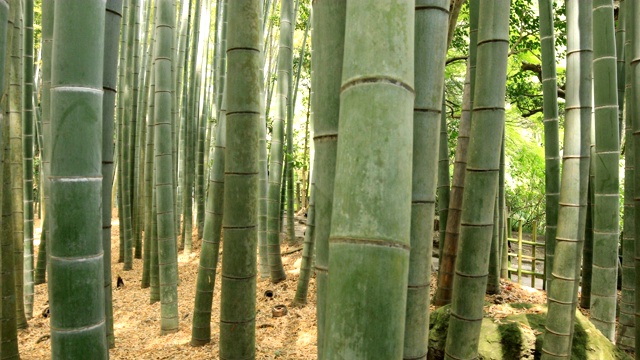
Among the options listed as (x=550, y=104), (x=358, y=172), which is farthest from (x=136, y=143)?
(x=358, y=172)

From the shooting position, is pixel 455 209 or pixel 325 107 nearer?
pixel 325 107

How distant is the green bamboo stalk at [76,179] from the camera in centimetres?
137

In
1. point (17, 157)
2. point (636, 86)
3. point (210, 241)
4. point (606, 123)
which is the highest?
point (636, 86)

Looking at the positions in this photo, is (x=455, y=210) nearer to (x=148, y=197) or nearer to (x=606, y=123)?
(x=606, y=123)

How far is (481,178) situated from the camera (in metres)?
1.87

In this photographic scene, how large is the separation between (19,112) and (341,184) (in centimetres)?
363

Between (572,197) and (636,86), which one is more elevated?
(636,86)

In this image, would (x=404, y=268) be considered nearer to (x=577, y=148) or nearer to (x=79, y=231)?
(x=79, y=231)

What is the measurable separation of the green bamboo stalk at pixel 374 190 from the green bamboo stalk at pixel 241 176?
1.14 meters

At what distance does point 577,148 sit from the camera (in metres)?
2.27

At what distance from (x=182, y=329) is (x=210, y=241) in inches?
54.4

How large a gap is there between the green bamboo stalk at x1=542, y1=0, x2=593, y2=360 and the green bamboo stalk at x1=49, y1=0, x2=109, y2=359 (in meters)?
2.03

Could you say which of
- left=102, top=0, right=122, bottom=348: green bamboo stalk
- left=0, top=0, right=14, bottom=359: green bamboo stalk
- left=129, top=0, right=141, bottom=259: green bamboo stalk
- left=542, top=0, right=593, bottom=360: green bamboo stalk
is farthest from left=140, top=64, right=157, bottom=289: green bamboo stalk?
left=542, top=0, right=593, bottom=360: green bamboo stalk

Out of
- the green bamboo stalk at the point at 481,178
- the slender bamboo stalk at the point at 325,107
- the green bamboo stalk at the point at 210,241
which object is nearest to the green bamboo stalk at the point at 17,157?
the green bamboo stalk at the point at 210,241
